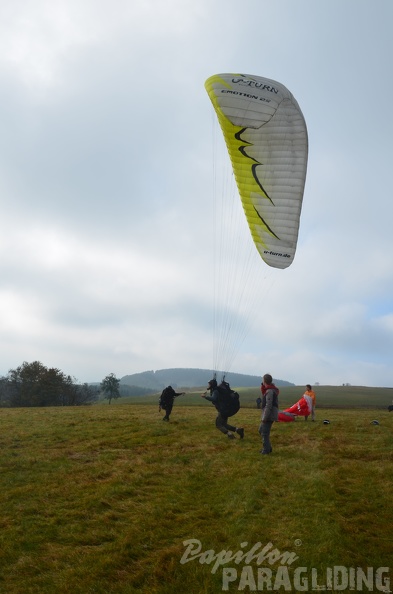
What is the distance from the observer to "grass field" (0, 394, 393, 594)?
192 inches

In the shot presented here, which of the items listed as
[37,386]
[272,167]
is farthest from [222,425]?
[37,386]

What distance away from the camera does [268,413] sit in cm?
1113

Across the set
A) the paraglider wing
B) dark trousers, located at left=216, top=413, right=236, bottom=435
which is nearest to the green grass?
dark trousers, located at left=216, top=413, right=236, bottom=435

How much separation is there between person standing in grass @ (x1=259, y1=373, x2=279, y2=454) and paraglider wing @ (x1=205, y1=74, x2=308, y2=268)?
4466 mm

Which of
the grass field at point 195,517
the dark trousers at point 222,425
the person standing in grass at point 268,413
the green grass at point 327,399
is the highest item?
the person standing in grass at point 268,413

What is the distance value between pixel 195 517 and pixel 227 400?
660 centimetres

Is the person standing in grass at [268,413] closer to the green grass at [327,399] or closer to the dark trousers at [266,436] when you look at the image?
the dark trousers at [266,436]

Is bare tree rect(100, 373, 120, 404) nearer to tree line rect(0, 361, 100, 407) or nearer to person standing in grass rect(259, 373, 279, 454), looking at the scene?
tree line rect(0, 361, 100, 407)

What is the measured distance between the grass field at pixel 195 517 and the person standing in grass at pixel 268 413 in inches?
14.8

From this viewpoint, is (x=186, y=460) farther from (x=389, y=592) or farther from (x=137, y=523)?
(x=389, y=592)

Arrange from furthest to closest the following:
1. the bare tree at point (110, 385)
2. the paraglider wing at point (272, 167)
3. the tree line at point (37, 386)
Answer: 1. the bare tree at point (110, 385)
2. the tree line at point (37, 386)
3. the paraglider wing at point (272, 167)

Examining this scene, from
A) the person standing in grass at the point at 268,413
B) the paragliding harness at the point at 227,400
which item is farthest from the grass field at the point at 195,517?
the paragliding harness at the point at 227,400

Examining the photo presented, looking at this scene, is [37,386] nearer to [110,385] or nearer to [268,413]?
[110,385]

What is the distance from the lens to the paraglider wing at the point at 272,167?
13.5 metres
